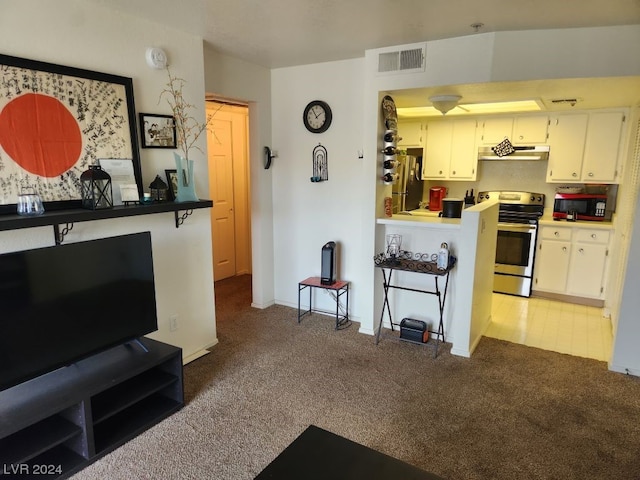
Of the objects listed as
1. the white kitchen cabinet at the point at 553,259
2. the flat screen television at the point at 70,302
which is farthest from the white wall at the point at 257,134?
the white kitchen cabinet at the point at 553,259

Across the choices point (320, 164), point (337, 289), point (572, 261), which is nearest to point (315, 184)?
→ point (320, 164)

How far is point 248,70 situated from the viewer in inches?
154

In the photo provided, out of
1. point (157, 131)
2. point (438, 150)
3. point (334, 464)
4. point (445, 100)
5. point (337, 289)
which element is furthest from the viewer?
point (438, 150)

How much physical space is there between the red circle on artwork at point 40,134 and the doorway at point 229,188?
2.69 m

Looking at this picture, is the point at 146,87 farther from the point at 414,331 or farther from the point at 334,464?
the point at 414,331

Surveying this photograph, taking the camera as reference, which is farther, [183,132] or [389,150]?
[389,150]

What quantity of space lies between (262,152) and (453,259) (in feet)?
7.07

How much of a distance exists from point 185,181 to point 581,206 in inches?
169

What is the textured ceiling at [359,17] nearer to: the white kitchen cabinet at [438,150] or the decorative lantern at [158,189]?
the decorative lantern at [158,189]

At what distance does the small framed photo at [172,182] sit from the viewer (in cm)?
291

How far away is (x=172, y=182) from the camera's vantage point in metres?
2.93

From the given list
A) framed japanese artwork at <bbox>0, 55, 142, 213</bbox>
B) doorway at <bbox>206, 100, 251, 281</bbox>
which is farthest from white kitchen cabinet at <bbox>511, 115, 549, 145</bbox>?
framed japanese artwork at <bbox>0, 55, 142, 213</bbox>

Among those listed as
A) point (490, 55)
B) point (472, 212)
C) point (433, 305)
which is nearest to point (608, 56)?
point (490, 55)

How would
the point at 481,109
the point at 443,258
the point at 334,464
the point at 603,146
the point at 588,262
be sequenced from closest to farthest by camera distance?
1. the point at 334,464
2. the point at 443,258
3. the point at 603,146
4. the point at 588,262
5. the point at 481,109
